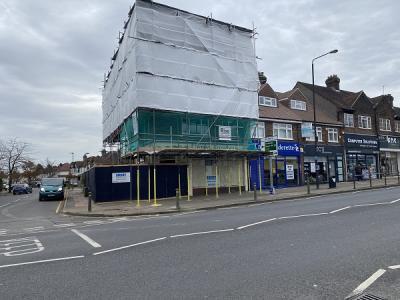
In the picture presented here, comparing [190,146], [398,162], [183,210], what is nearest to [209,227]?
[183,210]

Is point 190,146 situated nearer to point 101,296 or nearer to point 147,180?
point 147,180

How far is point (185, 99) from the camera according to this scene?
2548 cm

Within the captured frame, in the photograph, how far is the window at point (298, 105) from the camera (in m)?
38.0

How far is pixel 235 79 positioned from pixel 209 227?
18.9 metres

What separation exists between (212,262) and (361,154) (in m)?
39.4

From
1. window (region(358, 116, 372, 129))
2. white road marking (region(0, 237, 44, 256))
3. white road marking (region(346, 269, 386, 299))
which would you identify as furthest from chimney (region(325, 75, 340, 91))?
white road marking (region(346, 269, 386, 299))

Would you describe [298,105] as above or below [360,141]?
above

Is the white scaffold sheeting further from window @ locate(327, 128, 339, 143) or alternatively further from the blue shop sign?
window @ locate(327, 128, 339, 143)

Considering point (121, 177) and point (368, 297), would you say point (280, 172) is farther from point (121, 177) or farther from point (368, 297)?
point (368, 297)

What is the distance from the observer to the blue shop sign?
1307 inches

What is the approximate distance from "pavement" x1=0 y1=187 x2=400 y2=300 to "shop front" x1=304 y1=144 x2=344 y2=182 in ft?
81.4

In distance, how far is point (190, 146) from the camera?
2564 centimetres

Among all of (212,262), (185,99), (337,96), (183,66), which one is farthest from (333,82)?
(212,262)

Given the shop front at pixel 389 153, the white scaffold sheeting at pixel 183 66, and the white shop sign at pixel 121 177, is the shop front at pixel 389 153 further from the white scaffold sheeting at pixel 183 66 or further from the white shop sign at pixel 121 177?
the white shop sign at pixel 121 177
